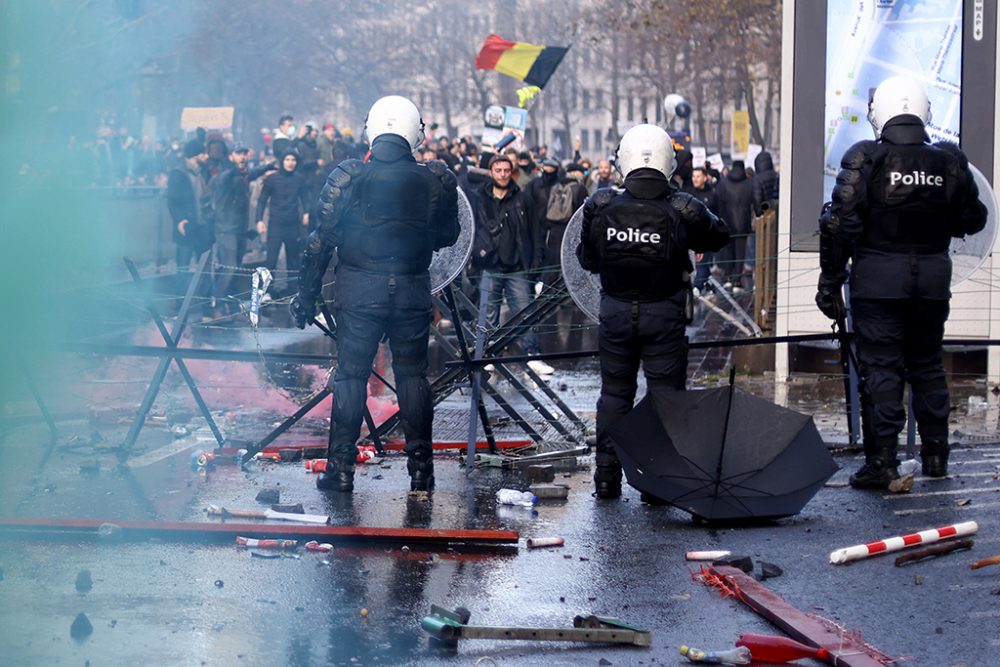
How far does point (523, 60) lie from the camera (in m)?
23.0

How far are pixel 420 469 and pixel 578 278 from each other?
62.6 inches

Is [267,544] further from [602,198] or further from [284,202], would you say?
[284,202]

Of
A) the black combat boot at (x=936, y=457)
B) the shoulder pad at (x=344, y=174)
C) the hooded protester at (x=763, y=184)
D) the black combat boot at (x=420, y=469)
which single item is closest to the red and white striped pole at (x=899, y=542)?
the black combat boot at (x=936, y=457)

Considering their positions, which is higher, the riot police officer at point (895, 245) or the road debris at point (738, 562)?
the riot police officer at point (895, 245)

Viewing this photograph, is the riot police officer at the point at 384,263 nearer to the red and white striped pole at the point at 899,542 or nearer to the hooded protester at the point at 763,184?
the red and white striped pole at the point at 899,542

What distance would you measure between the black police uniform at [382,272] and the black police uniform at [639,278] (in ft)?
2.92

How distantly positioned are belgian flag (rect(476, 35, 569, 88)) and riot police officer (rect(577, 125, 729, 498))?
14.2 metres

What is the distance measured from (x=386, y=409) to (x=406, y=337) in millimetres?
2964

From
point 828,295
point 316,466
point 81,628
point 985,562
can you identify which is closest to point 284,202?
point 316,466

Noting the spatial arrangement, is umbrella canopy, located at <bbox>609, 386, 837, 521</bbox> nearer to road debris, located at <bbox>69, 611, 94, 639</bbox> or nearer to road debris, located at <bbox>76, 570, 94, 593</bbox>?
road debris, located at <bbox>76, 570, 94, 593</bbox>

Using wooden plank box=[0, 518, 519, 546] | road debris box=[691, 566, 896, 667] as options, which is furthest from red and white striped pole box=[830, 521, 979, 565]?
wooden plank box=[0, 518, 519, 546]

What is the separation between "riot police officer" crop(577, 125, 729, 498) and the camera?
8461 mm

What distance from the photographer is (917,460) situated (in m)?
9.54

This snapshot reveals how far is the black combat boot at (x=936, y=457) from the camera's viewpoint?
8.99 m
